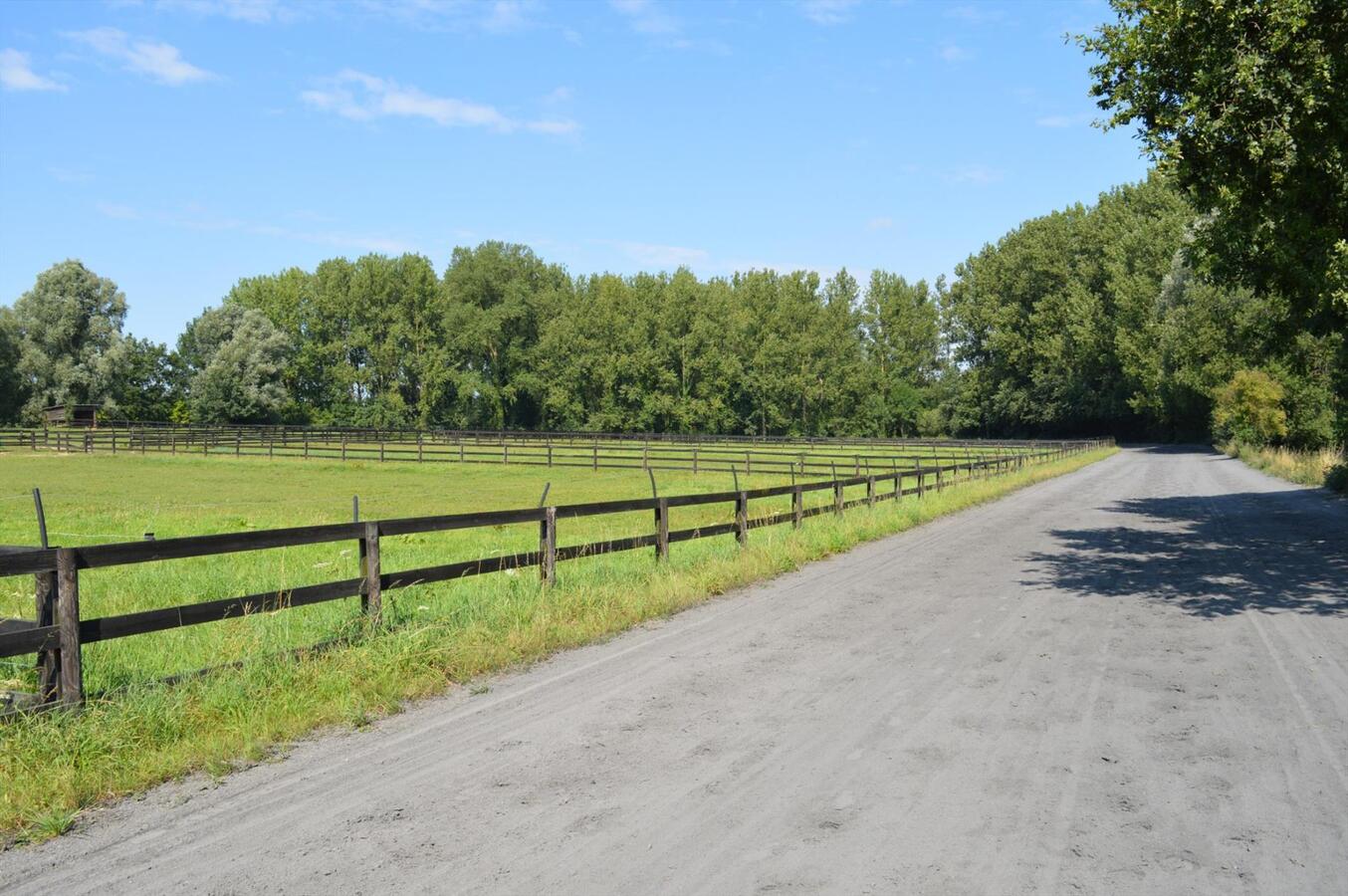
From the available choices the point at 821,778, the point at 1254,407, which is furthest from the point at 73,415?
the point at 821,778

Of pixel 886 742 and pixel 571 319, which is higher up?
pixel 571 319

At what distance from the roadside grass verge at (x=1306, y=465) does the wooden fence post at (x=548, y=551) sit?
27451 mm

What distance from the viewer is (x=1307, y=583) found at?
12.3 metres

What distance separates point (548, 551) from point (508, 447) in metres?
43.3

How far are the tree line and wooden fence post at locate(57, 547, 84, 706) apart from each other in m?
65.2

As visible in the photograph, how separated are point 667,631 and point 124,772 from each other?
5269 millimetres

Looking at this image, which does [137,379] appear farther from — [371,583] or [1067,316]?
[371,583]

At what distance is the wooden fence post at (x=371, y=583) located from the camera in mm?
8055

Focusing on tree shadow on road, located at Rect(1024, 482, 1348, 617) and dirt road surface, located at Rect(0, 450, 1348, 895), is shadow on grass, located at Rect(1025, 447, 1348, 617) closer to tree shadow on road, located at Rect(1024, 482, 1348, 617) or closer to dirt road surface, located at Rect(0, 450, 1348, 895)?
tree shadow on road, located at Rect(1024, 482, 1348, 617)

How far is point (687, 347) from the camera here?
94.8 meters

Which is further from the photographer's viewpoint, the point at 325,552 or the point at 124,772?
the point at 325,552

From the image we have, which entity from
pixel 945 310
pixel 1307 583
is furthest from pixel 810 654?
pixel 945 310

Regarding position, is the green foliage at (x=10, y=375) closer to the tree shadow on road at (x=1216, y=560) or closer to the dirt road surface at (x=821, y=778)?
the tree shadow on road at (x=1216, y=560)

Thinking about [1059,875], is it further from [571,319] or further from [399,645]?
[571,319]
